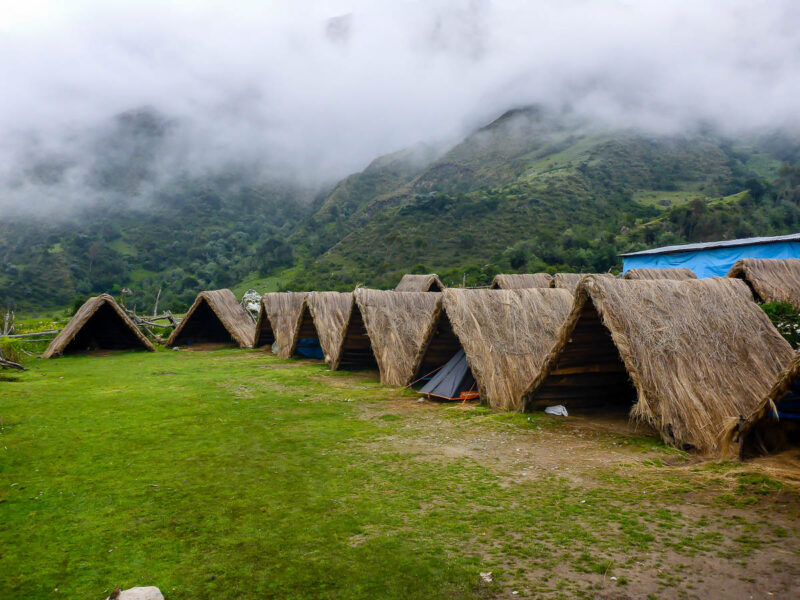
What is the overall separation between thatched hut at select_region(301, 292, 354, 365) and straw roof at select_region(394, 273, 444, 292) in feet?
23.0

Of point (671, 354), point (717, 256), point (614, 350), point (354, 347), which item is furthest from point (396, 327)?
point (717, 256)

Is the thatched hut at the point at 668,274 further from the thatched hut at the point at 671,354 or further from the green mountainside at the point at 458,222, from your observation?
the green mountainside at the point at 458,222

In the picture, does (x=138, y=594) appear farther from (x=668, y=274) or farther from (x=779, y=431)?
(x=668, y=274)

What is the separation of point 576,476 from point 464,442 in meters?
1.60

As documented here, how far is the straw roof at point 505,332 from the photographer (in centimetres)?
793

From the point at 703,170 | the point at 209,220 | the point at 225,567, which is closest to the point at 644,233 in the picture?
the point at 703,170

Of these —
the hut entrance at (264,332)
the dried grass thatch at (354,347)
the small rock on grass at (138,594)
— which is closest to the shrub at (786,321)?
the dried grass thatch at (354,347)

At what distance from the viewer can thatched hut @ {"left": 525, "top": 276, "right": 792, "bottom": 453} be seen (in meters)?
5.64

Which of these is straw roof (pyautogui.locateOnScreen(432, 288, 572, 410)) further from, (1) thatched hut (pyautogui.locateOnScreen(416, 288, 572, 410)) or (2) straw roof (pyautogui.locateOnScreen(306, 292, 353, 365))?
(2) straw roof (pyautogui.locateOnScreen(306, 292, 353, 365))

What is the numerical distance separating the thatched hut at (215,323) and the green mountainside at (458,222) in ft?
43.6

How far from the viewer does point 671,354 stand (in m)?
6.06

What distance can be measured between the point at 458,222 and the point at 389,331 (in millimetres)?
35814

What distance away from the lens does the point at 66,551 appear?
357 cm

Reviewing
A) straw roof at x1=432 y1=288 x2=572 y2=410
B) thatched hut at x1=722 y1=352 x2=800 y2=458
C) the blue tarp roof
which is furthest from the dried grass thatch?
the blue tarp roof
